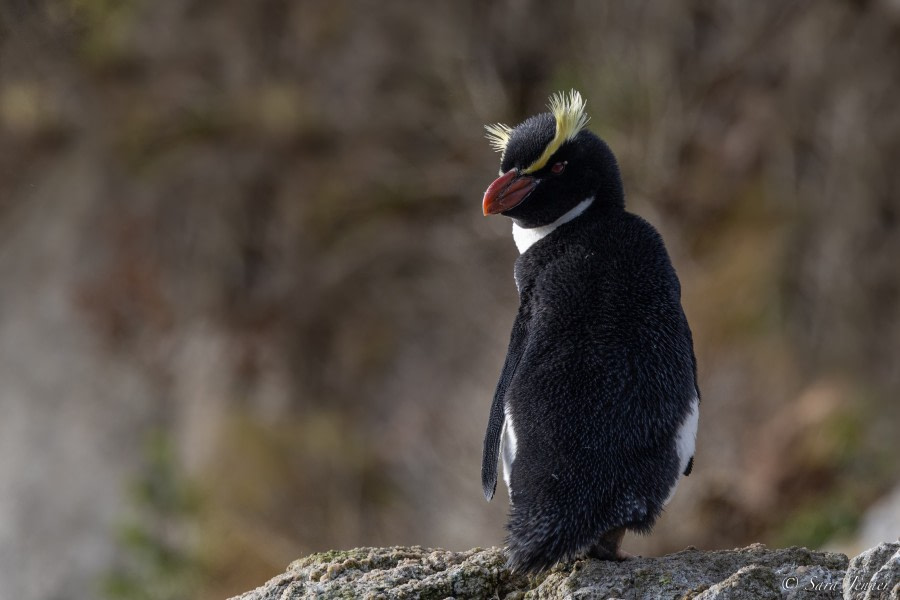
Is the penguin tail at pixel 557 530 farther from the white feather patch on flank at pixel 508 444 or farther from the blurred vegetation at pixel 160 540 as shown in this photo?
the blurred vegetation at pixel 160 540

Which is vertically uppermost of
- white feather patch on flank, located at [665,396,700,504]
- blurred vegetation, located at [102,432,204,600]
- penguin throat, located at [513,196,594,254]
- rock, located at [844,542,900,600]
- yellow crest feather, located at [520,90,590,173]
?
blurred vegetation, located at [102,432,204,600]

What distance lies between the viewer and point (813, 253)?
11734 millimetres

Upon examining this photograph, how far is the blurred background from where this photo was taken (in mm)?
10258

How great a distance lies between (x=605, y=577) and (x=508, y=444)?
0.45 m

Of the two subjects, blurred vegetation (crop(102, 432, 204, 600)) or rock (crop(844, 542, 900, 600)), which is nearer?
rock (crop(844, 542, 900, 600))

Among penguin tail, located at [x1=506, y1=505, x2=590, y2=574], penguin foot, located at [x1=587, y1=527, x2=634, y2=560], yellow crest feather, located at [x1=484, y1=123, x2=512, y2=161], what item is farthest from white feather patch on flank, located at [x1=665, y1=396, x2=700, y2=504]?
yellow crest feather, located at [x1=484, y1=123, x2=512, y2=161]

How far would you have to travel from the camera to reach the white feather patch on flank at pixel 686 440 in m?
3.20

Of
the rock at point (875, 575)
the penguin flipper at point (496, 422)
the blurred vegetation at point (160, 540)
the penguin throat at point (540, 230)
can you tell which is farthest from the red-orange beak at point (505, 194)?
the blurred vegetation at point (160, 540)

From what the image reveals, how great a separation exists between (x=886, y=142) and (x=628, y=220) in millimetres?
9209

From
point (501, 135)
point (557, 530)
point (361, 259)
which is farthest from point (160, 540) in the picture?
point (557, 530)

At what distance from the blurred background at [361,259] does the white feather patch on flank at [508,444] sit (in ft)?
19.6

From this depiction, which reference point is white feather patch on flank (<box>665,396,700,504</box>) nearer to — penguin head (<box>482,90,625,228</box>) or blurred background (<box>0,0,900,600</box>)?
penguin head (<box>482,90,625,228</box>)

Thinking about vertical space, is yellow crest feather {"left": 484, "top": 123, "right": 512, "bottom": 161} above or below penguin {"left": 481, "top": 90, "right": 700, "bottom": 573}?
above

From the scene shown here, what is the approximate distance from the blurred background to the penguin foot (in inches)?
238
